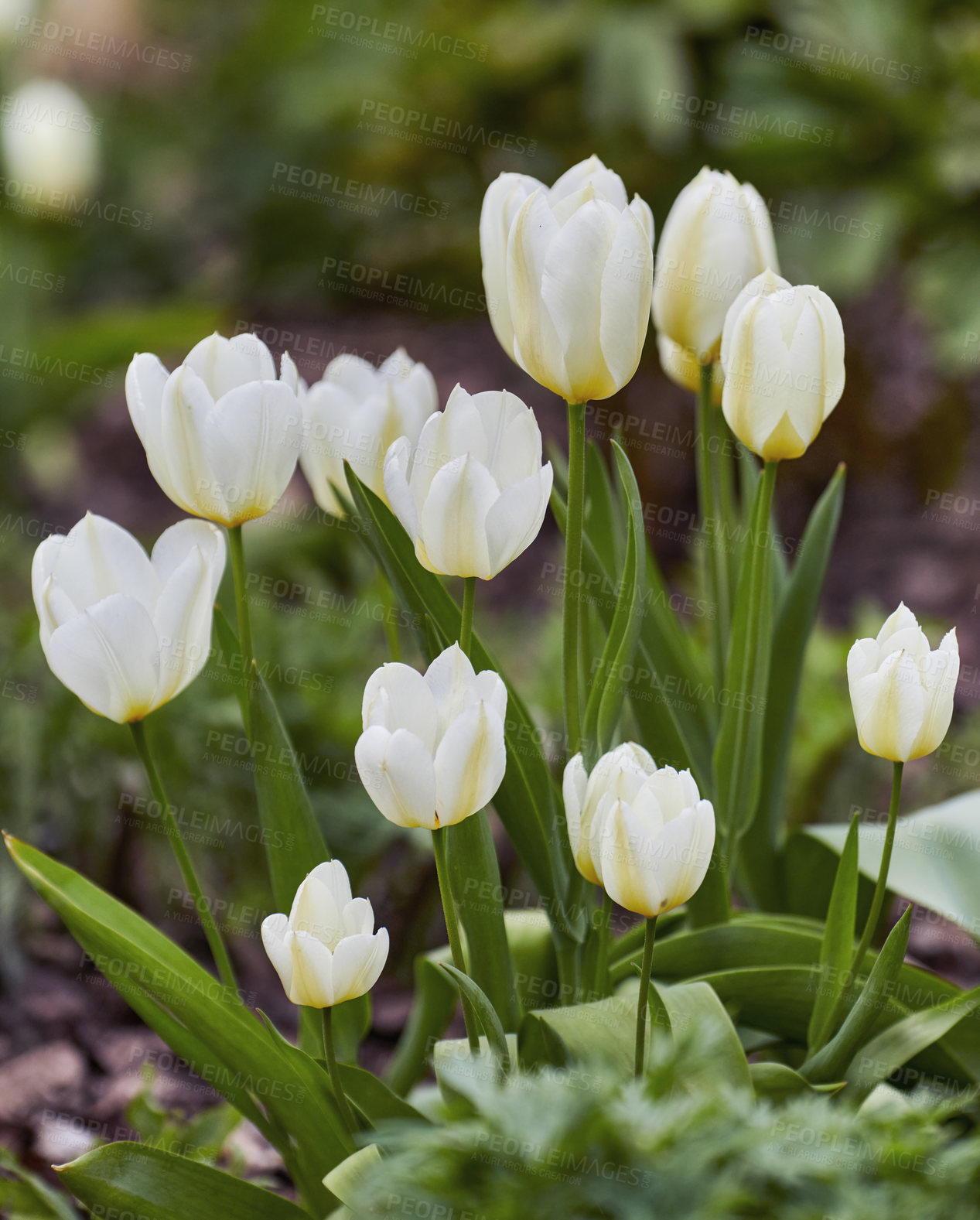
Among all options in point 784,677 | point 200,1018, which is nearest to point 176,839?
point 200,1018

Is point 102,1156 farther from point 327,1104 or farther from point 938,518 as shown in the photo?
point 938,518

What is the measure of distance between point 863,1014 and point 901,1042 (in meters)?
0.08

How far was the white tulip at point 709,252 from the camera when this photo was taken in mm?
1050

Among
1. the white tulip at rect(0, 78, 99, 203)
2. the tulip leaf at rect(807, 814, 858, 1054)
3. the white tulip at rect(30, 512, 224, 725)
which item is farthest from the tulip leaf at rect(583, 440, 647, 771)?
the white tulip at rect(0, 78, 99, 203)

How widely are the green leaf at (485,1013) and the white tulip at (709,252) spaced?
623 millimetres

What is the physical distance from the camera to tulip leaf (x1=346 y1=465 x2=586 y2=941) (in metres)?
0.99

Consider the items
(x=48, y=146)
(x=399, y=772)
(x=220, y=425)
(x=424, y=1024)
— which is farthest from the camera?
(x=48, y=146)

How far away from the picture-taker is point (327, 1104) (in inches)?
38.7

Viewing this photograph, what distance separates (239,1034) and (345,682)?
122cm

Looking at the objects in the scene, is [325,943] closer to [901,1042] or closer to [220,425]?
[220,425]

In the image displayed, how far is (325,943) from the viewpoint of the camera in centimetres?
86

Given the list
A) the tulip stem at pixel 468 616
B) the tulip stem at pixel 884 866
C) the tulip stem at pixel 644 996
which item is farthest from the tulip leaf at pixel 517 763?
the tulip stem at pixel 884 866

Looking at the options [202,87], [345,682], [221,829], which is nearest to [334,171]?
[202,87]

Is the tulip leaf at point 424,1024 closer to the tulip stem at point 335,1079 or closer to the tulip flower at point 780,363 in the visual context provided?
the tulip stem at point 335,1079
